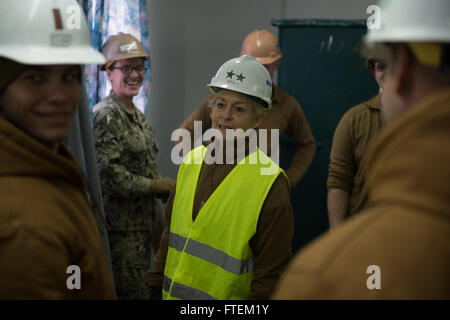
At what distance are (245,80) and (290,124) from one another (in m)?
1.83

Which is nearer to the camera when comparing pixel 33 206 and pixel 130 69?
pixel 33 206

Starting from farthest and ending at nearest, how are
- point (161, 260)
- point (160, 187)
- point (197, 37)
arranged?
1. point (197, 37)
2. point (160, 187)
3. point (161, 260)

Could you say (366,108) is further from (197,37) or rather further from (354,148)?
(197,37)

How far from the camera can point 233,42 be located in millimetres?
6137

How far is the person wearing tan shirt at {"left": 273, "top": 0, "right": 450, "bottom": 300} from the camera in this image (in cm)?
89

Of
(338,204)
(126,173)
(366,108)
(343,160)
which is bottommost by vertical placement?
(338,204)

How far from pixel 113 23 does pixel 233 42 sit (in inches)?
88.2

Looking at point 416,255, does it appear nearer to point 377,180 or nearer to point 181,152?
point 377,180

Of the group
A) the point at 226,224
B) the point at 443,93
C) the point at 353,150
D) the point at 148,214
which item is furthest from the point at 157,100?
the point at 443,93

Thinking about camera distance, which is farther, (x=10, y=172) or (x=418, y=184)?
(x=10, y=172)

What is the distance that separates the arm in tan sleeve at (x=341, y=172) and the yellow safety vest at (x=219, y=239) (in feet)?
2.58

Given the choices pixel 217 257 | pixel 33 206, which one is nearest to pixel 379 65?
pixel 217 257

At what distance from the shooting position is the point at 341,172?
2.88 m

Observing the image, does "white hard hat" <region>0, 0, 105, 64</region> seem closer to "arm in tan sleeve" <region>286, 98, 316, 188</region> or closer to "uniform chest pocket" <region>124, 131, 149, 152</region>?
"uniform chest pocket" <region>124, 131, 149, 152</region>
